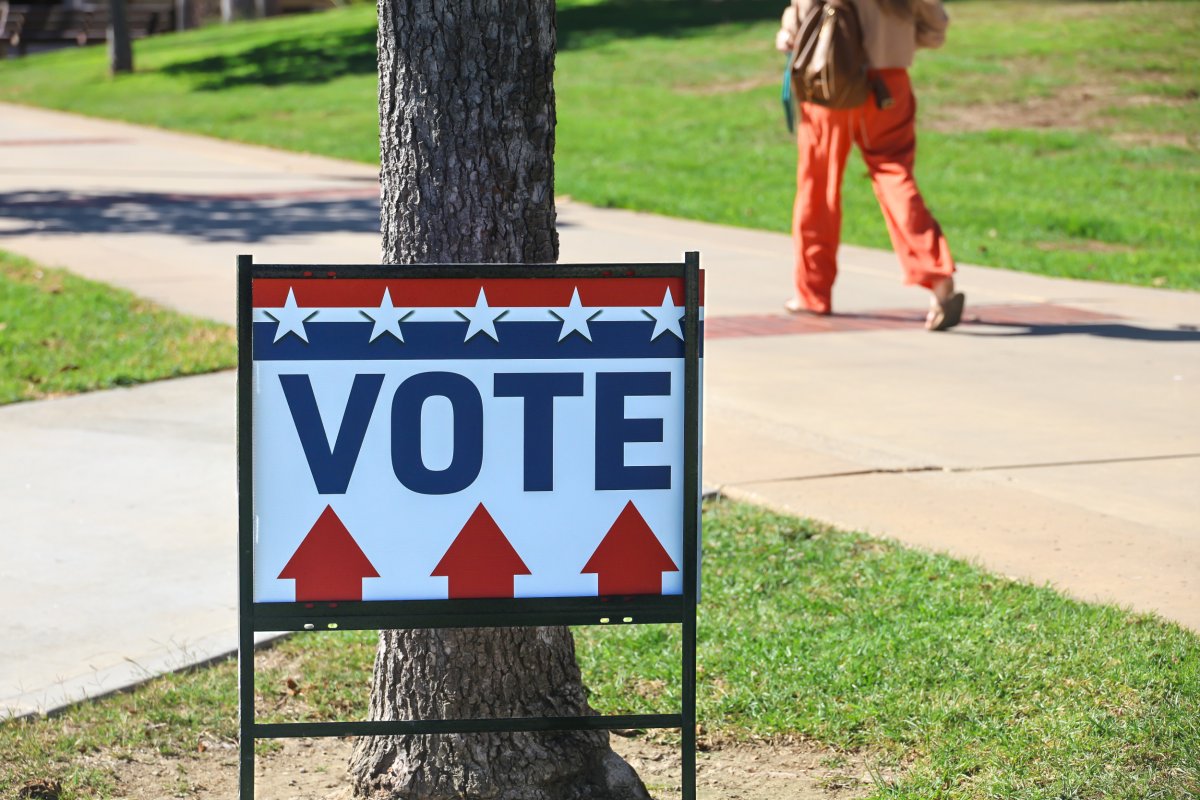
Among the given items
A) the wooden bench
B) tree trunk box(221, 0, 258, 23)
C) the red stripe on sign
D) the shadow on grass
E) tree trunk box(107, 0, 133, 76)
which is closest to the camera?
the red stripe on sign

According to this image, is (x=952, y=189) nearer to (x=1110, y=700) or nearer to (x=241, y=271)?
(x=1110, y=700)

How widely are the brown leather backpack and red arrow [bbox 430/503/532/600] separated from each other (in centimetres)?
574

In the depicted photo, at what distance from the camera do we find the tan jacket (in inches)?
336

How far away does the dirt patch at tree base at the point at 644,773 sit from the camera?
3.79 m

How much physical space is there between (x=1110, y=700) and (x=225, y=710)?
7.39ft

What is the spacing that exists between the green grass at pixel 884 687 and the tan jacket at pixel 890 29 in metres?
4.20

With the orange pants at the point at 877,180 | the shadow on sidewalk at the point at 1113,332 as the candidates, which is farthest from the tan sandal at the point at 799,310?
the shadow on sidewalk at the point at 1113,332

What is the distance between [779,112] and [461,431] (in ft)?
56.6

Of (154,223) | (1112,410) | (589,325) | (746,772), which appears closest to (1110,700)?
(746,772)

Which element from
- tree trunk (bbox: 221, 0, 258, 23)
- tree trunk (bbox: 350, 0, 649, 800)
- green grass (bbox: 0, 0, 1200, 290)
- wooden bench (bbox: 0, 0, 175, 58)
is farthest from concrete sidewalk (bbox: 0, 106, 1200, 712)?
tree trunk (bbox: 221, 0, 258, 23)

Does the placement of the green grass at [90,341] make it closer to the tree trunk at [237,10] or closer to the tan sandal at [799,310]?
the tan sandal at [799,310]

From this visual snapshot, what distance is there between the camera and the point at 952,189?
14.6 m

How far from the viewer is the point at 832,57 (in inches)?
328

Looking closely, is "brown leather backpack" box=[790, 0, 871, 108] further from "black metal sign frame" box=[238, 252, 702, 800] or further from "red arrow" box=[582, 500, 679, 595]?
"red arrow" box=[582, 500, 679, 595]
